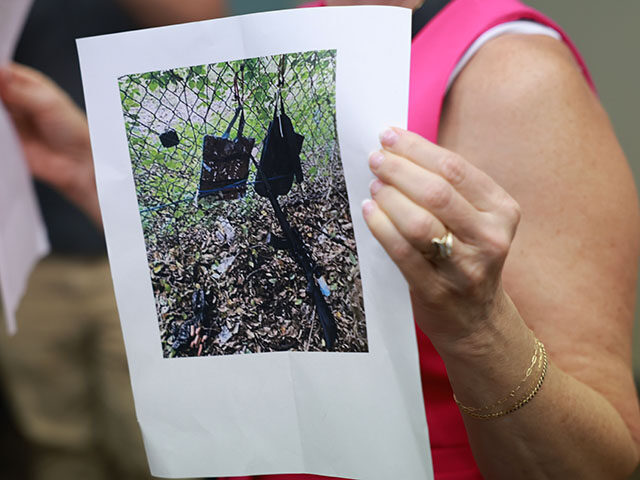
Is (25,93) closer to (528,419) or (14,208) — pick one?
(14,208)

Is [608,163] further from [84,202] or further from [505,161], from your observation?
[84,202]

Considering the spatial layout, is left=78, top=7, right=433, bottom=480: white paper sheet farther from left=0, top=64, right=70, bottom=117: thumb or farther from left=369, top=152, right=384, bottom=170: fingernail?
left=0, top=64, right=70, bottom=117: thumb

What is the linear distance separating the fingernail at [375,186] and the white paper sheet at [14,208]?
2.15 feet

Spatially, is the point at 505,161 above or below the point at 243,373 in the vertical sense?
above

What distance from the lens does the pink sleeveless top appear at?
0.66 metres

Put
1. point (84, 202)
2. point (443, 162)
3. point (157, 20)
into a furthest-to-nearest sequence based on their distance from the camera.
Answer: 1. point (157, 20)
2. point (84, 202)
3. point (443, 162)

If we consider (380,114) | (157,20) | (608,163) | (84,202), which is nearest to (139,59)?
(380,114)

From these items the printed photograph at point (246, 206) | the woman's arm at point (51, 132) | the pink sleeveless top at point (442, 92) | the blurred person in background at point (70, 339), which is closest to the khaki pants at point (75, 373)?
the blurred person in background at point (70, 339)

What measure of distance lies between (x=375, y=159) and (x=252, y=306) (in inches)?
7.6

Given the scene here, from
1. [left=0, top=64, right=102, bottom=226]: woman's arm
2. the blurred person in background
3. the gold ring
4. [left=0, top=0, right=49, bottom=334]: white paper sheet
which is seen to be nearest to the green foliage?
the gold ring

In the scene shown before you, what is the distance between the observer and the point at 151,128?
594mm

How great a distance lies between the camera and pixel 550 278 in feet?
2.07

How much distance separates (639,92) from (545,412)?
1.46 meters

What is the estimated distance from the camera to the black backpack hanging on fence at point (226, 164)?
583 millimetres
